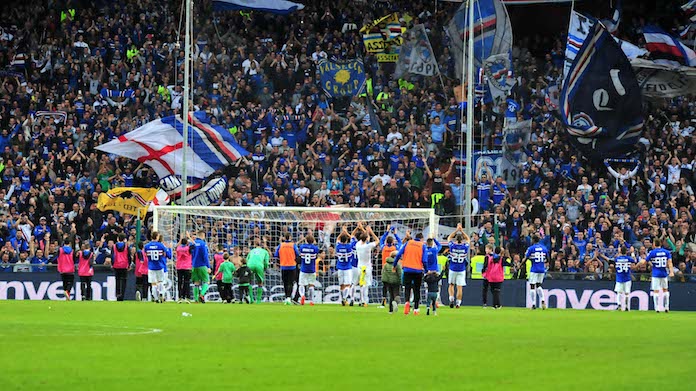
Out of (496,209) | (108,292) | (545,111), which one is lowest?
(108,292)

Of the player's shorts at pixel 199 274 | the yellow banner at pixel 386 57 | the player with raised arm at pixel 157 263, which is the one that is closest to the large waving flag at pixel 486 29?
the yellow banner at pixel 386 57

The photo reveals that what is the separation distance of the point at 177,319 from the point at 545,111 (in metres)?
24.9

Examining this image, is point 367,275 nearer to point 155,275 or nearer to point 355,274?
point 355,274

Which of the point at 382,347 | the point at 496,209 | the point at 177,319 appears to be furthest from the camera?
the point at 496,209

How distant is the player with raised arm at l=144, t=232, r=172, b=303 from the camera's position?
120ft

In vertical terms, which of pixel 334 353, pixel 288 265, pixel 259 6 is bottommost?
pixel 334 353

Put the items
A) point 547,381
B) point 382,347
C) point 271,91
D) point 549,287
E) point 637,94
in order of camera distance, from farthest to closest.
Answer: point 271,91, point 637,94, point 549,287, point 382,347, point 547,381

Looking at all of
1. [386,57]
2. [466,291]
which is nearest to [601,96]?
[386,57]

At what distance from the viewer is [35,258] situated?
4241 centimetres

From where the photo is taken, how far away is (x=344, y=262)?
36812 mm

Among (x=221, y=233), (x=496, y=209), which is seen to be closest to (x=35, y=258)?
(x=221, y=233)

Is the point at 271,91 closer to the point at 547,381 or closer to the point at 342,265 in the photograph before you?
the point at 342,265

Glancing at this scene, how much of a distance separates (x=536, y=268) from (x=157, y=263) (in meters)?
11.0

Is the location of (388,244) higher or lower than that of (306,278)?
higher
